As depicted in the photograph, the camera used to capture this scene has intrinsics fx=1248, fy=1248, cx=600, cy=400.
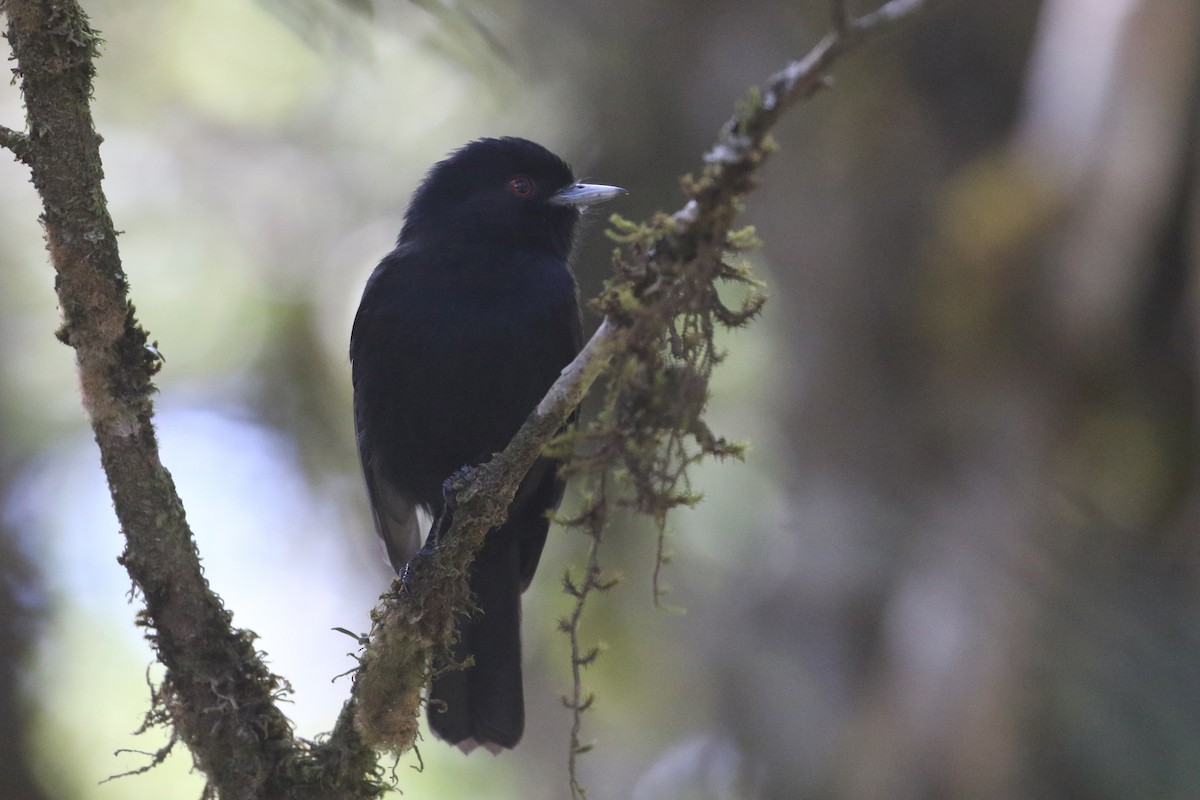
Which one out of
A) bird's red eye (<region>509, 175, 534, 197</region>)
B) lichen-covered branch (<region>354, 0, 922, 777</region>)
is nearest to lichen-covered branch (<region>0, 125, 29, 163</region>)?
lichen-covered branch (<region>354, 0, 922, 777</region>)

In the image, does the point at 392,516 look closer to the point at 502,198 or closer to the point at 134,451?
the point at 502,198

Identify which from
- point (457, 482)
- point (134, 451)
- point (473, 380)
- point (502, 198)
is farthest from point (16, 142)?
point (502, 198)

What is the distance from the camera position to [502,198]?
5020 millimetres

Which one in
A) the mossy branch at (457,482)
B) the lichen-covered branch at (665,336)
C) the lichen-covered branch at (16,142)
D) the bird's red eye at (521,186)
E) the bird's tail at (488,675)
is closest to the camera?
the lichen-covered branch at (665,336)

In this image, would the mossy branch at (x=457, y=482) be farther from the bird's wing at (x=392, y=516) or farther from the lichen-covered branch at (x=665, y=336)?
the bird's wing at (x=392, y=516)

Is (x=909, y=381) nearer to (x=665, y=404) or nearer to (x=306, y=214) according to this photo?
(x=665, y=404)

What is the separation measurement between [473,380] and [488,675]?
1.11 metres

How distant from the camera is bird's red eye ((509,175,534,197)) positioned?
199 inches

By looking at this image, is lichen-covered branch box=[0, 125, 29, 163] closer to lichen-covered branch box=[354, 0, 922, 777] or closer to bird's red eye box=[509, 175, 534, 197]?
lichen-covered branch box=[354, 0, 922, 777]

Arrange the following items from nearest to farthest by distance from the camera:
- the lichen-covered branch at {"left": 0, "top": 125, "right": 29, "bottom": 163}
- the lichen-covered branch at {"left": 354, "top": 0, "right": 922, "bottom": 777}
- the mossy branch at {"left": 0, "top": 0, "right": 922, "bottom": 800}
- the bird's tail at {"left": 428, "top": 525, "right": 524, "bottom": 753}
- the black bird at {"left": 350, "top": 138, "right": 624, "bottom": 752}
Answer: the lichen-covered branch at {"left": 354, "top": 0, "right": 922, "bottom": 777} < the mossy branch at {"left": 0, "top": 0, "right": 922, "bottom": 800} < the lichen-covered branch at {"left": 0, "top": 125, "right": 29, "bottom": 163} < the black bird at {"left": 350, "top": 138, "right": 624, "bottom": 752} < the bird's tail at {"left": 428, "top": 525, "right": 524, "bottom": 753}

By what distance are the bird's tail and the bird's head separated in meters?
1.19

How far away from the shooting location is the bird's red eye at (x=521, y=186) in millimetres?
5059

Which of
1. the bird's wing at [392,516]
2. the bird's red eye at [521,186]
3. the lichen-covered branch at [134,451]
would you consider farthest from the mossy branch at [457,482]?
the bird's red eye at [521,186]

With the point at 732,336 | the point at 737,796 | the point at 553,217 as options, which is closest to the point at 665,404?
the point at 553,217
